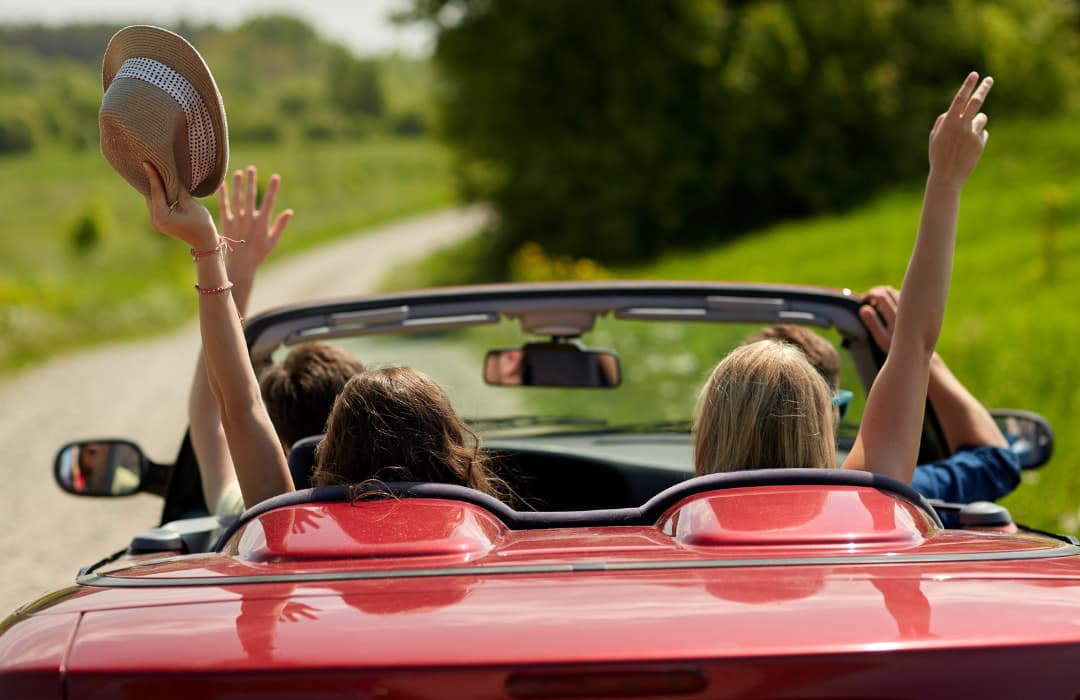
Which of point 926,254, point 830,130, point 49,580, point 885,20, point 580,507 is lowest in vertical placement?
point 49,580

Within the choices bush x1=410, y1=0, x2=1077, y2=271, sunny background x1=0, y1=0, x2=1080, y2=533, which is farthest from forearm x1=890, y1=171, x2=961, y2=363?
bush x1=410, y1=0, x2=1077, y2=271

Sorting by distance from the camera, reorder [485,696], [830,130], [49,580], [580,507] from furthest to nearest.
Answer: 1. [830,130]
2. [49,580]
3. [580,507]
4. [485,696]

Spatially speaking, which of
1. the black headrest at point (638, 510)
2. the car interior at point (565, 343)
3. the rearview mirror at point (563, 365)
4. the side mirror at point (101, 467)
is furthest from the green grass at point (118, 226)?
the black headrest at point (638, 510)

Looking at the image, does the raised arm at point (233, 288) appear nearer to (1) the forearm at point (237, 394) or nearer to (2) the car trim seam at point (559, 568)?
(1) the forearm at point (237, 394)

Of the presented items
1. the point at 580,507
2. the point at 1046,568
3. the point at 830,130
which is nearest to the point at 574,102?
the point at 830,130

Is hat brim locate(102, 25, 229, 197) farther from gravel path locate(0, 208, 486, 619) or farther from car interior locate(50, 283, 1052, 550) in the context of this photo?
gravel path locate(0, 208, 486, 619)

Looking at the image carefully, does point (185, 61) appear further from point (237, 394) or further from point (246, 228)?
point (246, 228)

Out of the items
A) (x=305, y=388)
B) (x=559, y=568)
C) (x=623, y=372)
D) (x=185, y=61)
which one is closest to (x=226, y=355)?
(x=185, y=61)

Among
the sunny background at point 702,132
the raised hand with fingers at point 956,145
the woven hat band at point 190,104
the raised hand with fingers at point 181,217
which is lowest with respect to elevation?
the raised hand with fingers at point 181,217

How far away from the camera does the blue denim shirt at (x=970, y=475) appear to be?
3.42m

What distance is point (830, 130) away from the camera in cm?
2583

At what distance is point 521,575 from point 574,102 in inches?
980

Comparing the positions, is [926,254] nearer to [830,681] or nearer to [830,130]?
[830,681]

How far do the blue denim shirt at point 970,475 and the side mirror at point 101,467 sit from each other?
2062mm
